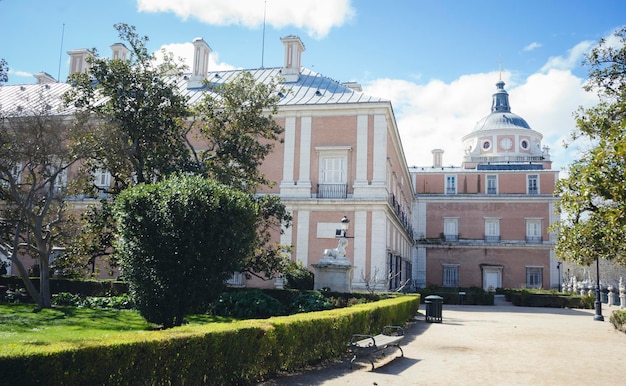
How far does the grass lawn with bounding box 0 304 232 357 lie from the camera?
954cm

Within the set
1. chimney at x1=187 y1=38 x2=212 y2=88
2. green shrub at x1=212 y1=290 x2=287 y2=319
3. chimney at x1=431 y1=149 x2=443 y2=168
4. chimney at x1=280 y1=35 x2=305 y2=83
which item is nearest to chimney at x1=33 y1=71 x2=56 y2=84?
chimney at x1=187 y1=38 x2=212 y2=88

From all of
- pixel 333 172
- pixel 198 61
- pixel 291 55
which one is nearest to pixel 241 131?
pixel 333 172

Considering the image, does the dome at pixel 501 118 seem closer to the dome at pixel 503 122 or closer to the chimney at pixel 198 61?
the dome at pixel 503 122

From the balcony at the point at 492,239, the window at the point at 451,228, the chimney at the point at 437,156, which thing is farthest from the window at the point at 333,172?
the chimney at the point at 437,156

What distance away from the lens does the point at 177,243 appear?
34.2 feet

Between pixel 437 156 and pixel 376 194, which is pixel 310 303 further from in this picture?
pixel 437 156

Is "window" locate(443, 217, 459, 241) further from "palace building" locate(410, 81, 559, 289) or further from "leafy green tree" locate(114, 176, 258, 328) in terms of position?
"leafy green tree" locate(114, 176, 258, 328)

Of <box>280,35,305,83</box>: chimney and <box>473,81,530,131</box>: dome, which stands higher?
<box>473,81,530,131</box>: dome

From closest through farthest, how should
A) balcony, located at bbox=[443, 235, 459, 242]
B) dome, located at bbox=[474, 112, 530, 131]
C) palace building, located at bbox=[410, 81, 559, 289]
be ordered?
palace building, located at bbox=[410, 81, 559, 289] < balcony, located at bbox=[443, 235, 459, 242] < dome, located at bbox=[474, 112, 530, 131]

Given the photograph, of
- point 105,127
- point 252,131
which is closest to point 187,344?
point 105,127

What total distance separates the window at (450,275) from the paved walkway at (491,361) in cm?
2823

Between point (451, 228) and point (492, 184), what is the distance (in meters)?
5.10

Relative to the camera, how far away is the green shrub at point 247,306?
48.2 feet

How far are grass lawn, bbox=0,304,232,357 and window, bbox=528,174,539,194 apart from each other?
3612 centimetres
